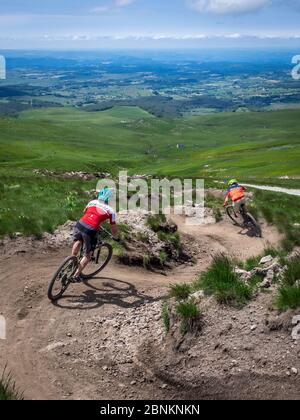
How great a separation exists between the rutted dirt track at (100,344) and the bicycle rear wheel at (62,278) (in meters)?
0.31

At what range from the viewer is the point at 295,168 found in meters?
76.5

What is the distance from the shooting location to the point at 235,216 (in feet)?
80.1

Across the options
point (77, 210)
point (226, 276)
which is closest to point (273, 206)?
point (77, 210)

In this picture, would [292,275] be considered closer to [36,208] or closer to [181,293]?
[181,293]

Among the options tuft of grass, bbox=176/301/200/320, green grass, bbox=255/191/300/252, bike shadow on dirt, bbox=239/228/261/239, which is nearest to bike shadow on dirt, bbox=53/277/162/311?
tuft of grass, bbox=176/301/200/320

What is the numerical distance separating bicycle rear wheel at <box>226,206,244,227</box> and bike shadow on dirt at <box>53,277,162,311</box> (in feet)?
37.2

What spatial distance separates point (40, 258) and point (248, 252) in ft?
33.6

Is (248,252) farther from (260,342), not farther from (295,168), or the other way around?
(295,168)

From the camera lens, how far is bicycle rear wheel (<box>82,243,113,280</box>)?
47.8 feet

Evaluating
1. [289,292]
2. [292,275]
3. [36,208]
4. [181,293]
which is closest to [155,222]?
[36,208]

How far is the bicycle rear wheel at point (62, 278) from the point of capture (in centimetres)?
1281

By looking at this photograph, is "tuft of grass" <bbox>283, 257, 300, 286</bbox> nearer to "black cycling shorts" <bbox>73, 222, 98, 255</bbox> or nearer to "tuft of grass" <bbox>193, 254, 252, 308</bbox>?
"tuft of grass" <bbox>193, 254, 252, 308</bbox>

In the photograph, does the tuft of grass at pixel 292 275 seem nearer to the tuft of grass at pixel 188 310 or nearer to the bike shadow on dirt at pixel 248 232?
the tuft of grass at pixel 188 310

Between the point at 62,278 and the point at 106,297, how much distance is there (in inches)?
59.6
